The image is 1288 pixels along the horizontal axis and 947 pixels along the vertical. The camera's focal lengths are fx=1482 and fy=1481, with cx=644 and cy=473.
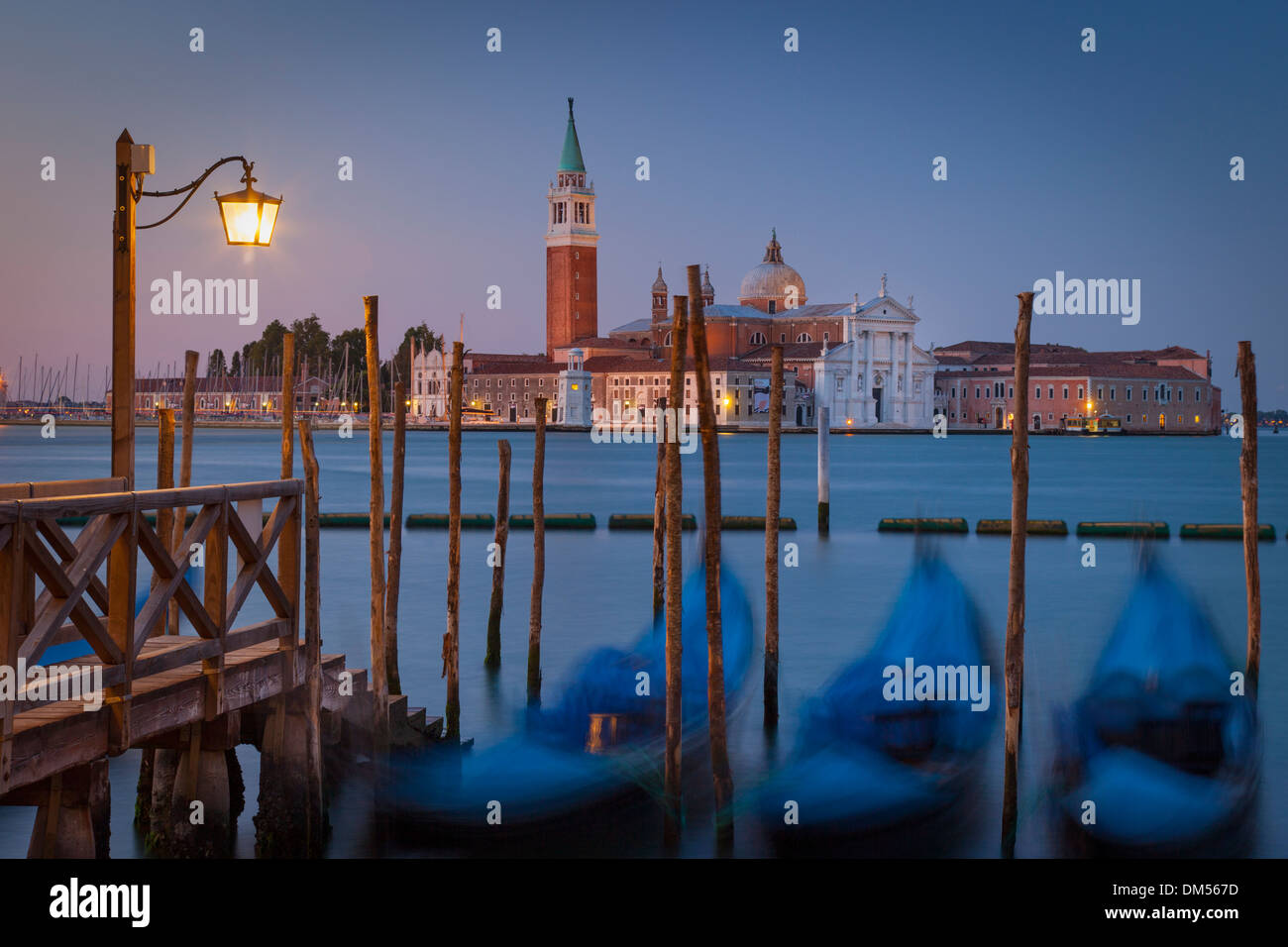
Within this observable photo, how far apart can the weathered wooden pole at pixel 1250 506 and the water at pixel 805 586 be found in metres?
0.52

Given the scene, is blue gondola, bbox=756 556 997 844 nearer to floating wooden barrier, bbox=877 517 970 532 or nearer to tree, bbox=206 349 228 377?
floating wooden barrier, bbox=877 517 970 532

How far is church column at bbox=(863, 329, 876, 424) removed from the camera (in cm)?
9225

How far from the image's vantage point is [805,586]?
20438 millimetres

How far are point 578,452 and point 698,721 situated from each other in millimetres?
65113

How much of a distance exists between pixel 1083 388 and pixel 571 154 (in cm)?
3684

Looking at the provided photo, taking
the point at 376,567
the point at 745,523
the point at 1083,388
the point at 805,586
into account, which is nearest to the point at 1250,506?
the point at 376,567

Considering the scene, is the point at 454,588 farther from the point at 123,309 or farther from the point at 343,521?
the point at 343,521

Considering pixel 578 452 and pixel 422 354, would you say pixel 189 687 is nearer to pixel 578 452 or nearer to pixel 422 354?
pixel 578 452

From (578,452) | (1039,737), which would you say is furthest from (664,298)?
(1039,737)

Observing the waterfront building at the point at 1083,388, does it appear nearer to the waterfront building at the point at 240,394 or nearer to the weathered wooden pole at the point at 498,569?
the waterfront building at the point at 240,394

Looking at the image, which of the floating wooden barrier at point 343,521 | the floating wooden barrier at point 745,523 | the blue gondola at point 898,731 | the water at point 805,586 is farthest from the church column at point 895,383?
the blue gondola at point 898,731

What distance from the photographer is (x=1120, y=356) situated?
109 m
